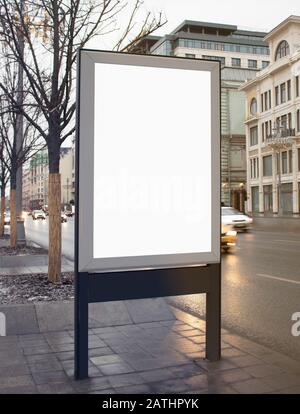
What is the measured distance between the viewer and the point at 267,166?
193 feet

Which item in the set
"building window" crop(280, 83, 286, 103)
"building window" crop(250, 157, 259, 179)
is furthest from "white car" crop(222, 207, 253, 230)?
"building window" crop(250, 157, 259, 179)

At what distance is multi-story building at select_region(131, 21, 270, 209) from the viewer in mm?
73062

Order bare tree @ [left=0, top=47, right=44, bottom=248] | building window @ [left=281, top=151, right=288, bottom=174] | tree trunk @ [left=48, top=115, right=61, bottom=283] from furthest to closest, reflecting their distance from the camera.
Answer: building window @ [left=281, top=151, right=288, bottom=174] → bare tree @ [left=0, top=47, right=44, bottom=248] → tree trunk @ [left=48, top=115, right=61, bottom=283]

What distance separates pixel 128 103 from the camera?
4.61 m

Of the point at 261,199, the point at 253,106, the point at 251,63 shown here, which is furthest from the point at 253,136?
the point at 251,63

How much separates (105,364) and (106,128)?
2.10 meters

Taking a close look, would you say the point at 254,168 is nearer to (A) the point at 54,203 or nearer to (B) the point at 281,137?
(B) the point at 281,137

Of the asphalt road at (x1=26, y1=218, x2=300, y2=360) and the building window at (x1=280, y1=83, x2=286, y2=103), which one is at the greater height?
the building window at (x1=280, y1=83, x2=286, y2=103)

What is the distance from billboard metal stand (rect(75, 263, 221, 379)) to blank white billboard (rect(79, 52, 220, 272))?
95mm

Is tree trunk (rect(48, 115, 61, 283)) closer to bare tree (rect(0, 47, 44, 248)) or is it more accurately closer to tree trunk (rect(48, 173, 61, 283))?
tree trunk (rect(48, 173, 61, 283))

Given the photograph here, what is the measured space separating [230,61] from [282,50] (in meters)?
35.5

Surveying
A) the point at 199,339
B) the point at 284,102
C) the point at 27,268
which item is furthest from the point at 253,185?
the point at 199,339

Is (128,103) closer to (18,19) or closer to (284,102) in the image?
(18,19)

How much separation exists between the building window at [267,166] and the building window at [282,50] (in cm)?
1082
